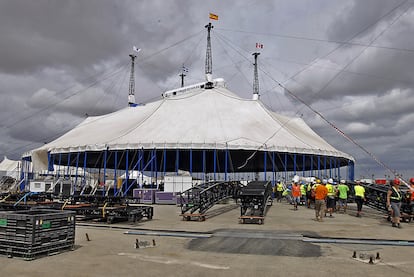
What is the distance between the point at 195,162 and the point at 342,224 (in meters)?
38.2

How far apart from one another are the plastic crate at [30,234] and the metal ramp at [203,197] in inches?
297

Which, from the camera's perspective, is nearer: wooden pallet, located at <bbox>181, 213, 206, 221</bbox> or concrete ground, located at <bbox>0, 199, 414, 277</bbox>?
concrete ground, located at <bbox>0, 199, 414, 277</bbox>

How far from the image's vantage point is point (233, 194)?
2264 cm

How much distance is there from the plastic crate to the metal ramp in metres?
7.55

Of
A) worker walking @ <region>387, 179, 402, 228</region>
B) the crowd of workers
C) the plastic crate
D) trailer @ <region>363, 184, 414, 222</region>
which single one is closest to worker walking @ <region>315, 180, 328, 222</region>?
the crowd of workers

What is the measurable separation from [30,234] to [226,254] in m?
4.42

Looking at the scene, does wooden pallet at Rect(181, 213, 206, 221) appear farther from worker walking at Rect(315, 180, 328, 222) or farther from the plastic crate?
the plastic crate

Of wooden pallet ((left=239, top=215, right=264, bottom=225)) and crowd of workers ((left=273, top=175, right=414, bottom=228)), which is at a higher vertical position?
crowd of workers ((left=273, top=175, right=414, bottom=228))

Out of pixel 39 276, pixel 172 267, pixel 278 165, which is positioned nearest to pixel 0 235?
pixel 39 276

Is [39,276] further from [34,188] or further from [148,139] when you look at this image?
[148,139]

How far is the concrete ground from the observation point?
22.5ft

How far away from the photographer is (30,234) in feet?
25.0

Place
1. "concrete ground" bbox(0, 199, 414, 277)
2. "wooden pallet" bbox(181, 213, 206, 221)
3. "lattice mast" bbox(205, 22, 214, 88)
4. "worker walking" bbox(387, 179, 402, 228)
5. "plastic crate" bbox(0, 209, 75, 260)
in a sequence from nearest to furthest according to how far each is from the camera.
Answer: "concrete ground" bbox(0, 199, 414, 277) → "plastic crate" bbox(0, 209, 75, 260) → "worker walking" bbox(387, 179, 402, 228) → "wooden pallet" bbox(181, 213, 206, 221) → "lattice mast" bbox(205, 22, 214, 88)

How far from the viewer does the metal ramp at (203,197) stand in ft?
51.4
